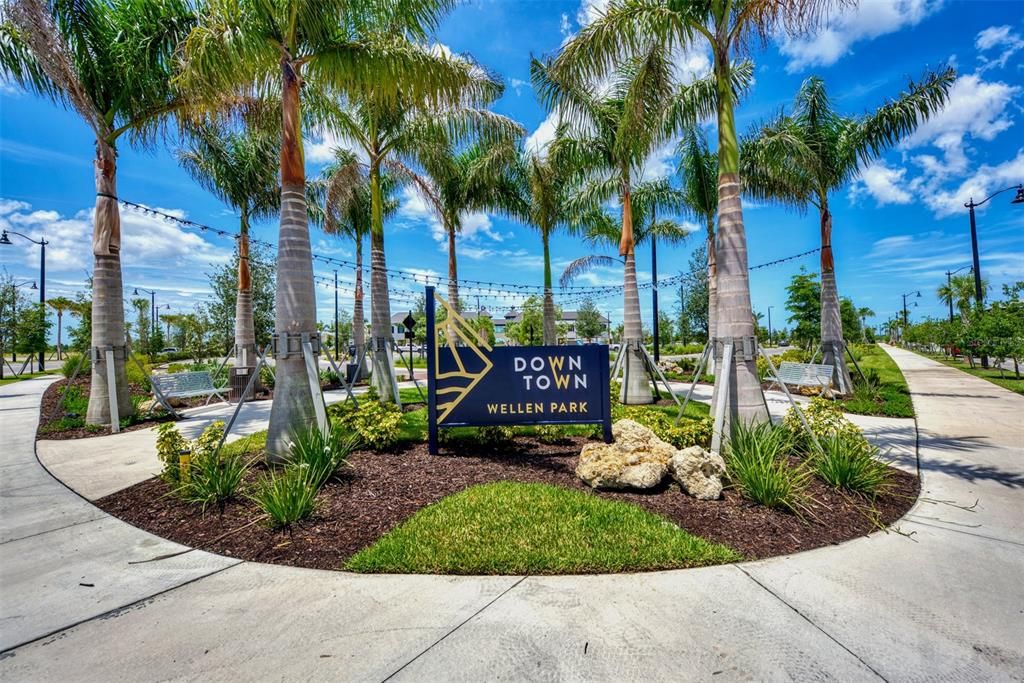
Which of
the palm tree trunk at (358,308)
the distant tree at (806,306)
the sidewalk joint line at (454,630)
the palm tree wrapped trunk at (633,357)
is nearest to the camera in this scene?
the sidewalk joint line at (454,630)

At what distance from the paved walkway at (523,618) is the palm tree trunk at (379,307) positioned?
6.24 meters

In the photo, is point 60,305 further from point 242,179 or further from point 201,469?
point 201,469

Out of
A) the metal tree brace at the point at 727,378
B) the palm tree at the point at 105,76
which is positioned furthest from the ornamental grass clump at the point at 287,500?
the palm tree at the point at 105,76

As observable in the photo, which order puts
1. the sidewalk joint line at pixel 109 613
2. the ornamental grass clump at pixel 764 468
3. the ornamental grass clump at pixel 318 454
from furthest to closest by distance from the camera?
1. the ornamental grass clump at pixel 318 454
2. the ornamental grass clump at pixel 764 468
3. the sidewalk joint line at pixel 109 613

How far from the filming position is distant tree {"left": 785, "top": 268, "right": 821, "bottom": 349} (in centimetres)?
2672

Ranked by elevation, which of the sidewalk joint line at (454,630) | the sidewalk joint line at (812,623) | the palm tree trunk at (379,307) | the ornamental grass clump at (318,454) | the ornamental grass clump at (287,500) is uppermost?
the palm tree trunk at (379,307)

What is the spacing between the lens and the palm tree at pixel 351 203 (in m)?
12.7

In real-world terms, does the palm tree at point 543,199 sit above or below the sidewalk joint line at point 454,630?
above

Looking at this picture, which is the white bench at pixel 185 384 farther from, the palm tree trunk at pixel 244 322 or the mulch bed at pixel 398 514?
the mulch bed at pixel 398 514

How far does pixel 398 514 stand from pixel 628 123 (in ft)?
24.9

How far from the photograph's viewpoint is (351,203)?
15.7 metres

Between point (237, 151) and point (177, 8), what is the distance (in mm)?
7001

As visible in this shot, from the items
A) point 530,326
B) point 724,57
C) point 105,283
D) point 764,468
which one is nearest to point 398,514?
point 764,468

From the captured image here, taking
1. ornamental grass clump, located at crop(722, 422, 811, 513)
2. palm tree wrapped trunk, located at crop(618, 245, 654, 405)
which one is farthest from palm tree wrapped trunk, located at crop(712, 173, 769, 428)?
palm tree wrapped trunk, located at crop(618, 245, 654, 405)
